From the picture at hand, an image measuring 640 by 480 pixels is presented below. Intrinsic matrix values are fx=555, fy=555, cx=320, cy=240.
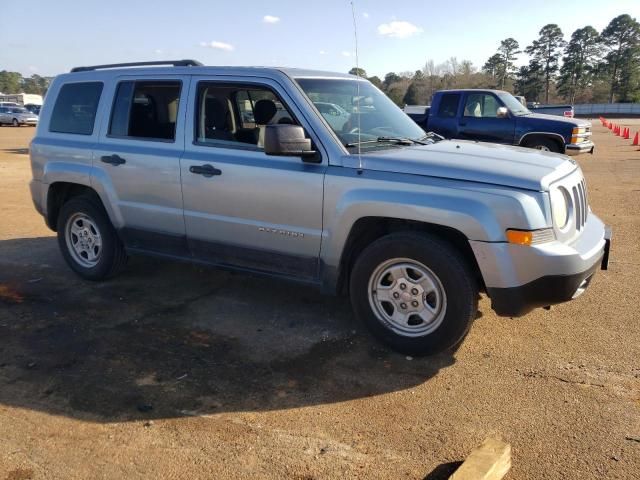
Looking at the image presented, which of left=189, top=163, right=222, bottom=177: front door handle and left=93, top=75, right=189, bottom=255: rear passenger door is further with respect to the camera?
left=93, top=75, right=189, bottom=255: rear passenger door

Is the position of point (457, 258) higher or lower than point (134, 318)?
higher

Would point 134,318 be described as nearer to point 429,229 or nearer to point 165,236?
point 165,236

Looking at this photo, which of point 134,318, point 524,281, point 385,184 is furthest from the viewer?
point 134,318

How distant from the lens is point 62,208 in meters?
5.62

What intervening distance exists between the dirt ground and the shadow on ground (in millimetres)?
15

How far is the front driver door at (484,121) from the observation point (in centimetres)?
1241

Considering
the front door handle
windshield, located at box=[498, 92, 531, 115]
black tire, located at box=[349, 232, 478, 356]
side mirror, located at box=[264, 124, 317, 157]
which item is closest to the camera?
black tire, located at box=[349, 232, 478, 356]

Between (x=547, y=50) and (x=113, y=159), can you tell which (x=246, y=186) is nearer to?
(x=113, y=159)

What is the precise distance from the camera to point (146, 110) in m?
5.01

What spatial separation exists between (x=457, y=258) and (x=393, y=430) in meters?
1.20

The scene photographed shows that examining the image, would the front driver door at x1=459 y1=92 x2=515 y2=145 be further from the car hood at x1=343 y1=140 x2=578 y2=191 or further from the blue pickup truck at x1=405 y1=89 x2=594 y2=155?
the car hood at x1=343 y1=140 x2=578 y2=191

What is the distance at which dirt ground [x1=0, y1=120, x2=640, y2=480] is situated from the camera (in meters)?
2.82

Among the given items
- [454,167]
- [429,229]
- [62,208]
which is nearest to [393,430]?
[429,229]

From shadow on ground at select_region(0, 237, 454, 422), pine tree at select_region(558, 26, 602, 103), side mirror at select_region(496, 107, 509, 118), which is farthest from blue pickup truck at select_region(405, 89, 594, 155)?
pine tree at select_region(558, 26, 602, 103)
